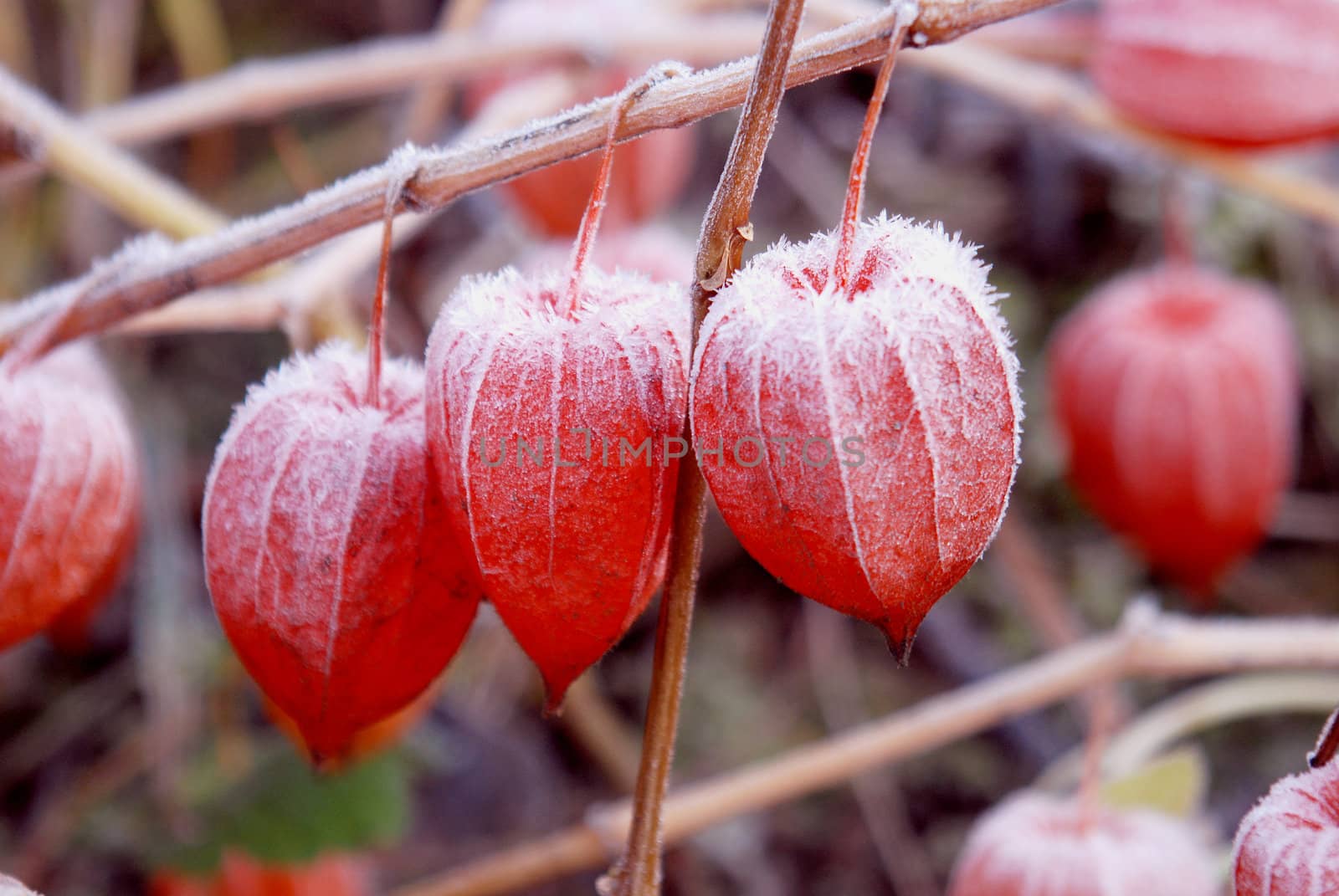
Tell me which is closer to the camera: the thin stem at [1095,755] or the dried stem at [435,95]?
the thin stem at [1095,755]

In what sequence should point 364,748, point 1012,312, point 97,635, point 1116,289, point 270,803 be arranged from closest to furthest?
1. point 364,748
2. point 270,803
3. point 1116,289
4. point 97,635
5. point 1012,312

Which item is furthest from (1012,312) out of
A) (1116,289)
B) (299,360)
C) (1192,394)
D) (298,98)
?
(299,360)

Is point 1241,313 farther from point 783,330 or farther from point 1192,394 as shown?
point 783,330

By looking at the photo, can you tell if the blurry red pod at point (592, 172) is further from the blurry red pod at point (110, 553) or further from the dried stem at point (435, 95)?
the blurry red pod at point (110, 553)

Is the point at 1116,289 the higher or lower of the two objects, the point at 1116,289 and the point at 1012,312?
the lower

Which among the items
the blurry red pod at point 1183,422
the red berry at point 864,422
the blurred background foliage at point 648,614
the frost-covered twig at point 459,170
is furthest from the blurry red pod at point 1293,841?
the blurred background foliage at point 648,614

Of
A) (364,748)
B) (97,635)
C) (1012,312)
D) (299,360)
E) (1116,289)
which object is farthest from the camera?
(1012,312)
